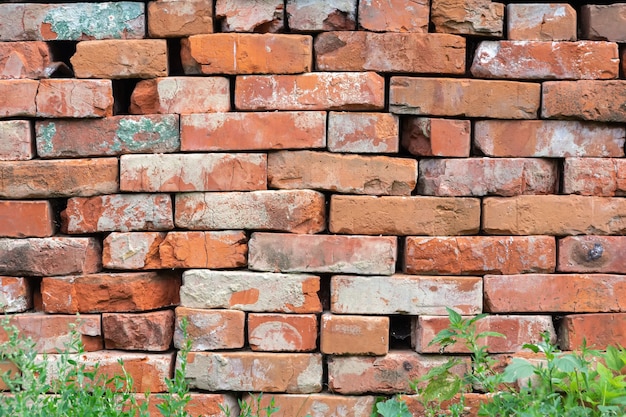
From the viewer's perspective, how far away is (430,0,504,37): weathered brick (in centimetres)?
234

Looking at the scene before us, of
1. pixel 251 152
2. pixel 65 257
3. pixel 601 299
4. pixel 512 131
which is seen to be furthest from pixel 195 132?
pixel 601 299

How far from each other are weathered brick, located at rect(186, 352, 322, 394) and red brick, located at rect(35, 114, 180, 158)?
32.5 inches

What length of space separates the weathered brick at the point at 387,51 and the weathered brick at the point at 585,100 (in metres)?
0.40

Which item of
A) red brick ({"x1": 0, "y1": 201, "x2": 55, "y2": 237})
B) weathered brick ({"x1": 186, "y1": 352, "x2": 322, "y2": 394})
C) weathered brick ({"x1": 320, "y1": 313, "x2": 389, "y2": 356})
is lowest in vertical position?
weathered brick ({"x1": 186, "y1": 352, "x2": 322, "y2": 394})

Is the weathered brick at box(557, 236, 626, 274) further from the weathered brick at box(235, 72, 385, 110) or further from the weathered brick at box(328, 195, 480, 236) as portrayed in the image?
the weathered brick at box(235, 72, 385, 110)

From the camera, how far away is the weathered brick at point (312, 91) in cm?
231

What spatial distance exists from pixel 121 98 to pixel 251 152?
611 millimetres

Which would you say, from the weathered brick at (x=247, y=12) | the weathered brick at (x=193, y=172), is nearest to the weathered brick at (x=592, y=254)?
the weathered brick at (x=193, y=172)

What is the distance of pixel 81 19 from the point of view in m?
2.38

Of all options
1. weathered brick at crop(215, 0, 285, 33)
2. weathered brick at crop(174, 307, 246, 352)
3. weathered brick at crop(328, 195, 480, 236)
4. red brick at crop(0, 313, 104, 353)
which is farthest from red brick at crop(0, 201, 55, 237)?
weathered brick at crop(328, 195, 480, 236)

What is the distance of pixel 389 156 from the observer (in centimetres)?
238

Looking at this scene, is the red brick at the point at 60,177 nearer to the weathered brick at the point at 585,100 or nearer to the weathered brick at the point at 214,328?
the weathered brick at the point at 214,328

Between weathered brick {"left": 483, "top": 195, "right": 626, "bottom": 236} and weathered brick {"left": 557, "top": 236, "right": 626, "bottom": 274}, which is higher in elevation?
weathered brick {"left": 483, "top": 195, "right": 626, "bottom": 236}

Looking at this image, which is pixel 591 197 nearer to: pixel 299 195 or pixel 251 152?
pixel 299 195
